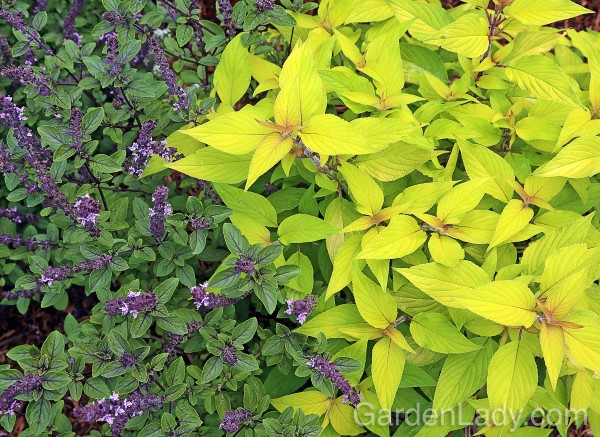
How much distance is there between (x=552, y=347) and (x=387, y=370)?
509 millimetres

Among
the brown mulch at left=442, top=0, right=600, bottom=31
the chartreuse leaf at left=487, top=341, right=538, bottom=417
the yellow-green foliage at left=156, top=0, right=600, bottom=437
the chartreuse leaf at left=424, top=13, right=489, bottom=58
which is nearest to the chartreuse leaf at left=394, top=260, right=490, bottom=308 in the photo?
the yellow-green foliage at left=156, top=0, right=600, bottom=437

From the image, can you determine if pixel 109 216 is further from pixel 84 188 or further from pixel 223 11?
pixel 223 11

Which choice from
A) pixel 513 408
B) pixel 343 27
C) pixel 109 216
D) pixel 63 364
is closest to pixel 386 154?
pixel 343 27

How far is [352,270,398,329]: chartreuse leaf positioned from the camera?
1.81 m

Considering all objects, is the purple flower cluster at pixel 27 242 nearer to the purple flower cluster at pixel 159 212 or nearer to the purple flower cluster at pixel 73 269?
the purple flower cluster at pixel 73 269

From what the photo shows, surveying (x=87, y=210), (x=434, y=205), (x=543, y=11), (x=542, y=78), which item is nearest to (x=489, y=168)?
(x=434, y=205)

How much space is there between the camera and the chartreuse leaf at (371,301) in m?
1.81

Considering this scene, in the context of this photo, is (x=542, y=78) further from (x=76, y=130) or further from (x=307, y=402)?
(x=76, y=130)

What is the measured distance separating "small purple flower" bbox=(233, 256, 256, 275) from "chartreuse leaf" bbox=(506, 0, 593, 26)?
1298 millimetres

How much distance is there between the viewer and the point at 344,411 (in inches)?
78.2

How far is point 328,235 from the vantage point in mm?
1808

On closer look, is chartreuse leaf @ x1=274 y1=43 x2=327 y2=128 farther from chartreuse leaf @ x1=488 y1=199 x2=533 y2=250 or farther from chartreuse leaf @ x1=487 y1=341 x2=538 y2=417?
chartreuse leaf @ x1=487 y1=341 x2=538 y2=417

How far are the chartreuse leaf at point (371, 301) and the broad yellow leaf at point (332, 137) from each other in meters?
0.47

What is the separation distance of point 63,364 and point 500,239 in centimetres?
144
